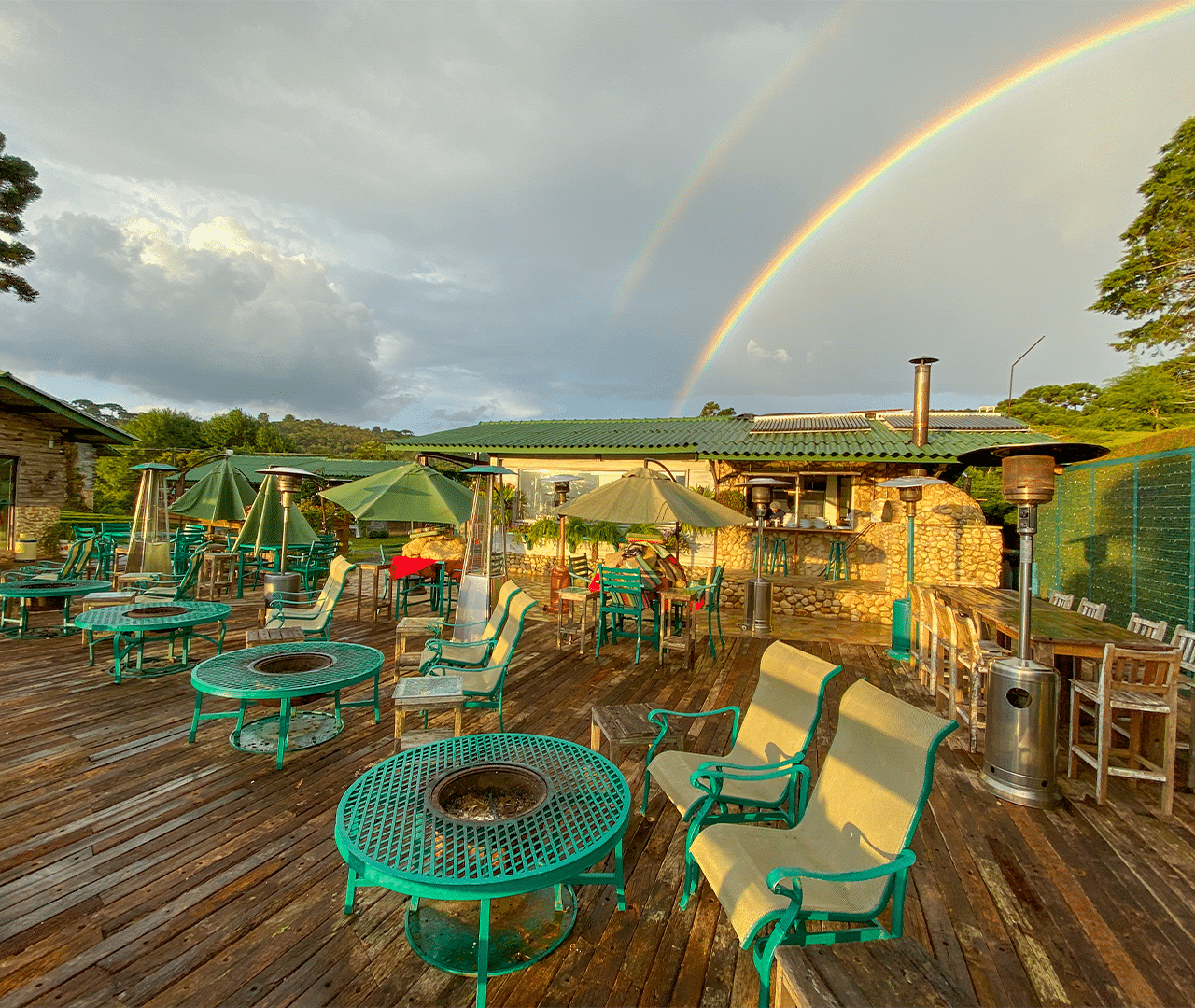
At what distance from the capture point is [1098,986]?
2312 millimetres

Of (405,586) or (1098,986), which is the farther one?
(405,586)

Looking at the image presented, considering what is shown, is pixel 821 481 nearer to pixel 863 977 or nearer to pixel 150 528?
pixel 863 977

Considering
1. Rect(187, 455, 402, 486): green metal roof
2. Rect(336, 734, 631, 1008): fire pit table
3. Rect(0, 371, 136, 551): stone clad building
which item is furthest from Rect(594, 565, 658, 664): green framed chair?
Rect(187, 455, 402, 486): green metal roof

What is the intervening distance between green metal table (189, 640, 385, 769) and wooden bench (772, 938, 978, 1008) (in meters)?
3.39

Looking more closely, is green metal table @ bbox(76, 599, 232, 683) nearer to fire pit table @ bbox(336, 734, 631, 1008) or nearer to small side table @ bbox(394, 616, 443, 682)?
small side table @ bbox(394, 616, 443, 682)

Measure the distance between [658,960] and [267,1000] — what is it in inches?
61.4

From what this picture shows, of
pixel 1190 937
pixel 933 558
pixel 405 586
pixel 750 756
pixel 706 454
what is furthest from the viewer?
pixel 706 454

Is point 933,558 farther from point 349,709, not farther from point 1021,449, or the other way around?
point 349,709

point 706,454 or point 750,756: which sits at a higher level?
point 706,454

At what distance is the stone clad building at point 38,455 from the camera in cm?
1228

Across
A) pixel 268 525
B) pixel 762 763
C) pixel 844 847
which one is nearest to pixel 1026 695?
pixel 762 763

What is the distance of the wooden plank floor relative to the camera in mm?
2254

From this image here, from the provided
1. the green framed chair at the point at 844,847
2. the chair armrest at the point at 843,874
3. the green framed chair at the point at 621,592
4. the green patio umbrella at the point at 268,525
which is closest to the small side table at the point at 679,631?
the green framed chair at the point at 621,592

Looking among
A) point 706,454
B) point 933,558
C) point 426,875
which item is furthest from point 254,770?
point 933,558
